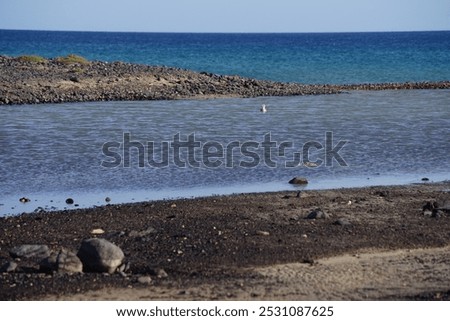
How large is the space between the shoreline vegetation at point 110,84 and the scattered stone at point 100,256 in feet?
69.5

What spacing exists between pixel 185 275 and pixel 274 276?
963mm

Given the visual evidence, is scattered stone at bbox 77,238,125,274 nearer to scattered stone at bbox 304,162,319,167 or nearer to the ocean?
the ocean

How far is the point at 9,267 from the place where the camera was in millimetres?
10453

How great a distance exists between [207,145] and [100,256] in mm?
11336

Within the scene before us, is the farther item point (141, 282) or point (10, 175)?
point (10, 175)

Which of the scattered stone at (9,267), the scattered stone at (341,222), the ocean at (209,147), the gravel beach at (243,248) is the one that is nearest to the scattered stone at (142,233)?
the gravel beach at (243,248)

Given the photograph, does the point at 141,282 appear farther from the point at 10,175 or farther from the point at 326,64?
the point at 326,64

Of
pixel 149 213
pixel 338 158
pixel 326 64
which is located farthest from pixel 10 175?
pixel 326 64

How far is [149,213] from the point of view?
1360cm

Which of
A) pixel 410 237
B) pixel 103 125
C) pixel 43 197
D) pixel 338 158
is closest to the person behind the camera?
pixel 410 237

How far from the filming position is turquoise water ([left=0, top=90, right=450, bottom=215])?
1634cm

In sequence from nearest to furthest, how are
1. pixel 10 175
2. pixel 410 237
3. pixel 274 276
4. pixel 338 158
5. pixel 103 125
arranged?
pixel 274 276, pixel 410 237, pixel 10 175, pixel 338 158, pixel 103 125

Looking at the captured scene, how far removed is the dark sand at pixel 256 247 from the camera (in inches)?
384

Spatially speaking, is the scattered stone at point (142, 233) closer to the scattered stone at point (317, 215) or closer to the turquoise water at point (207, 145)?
the scattered stone at point (317, 215)
